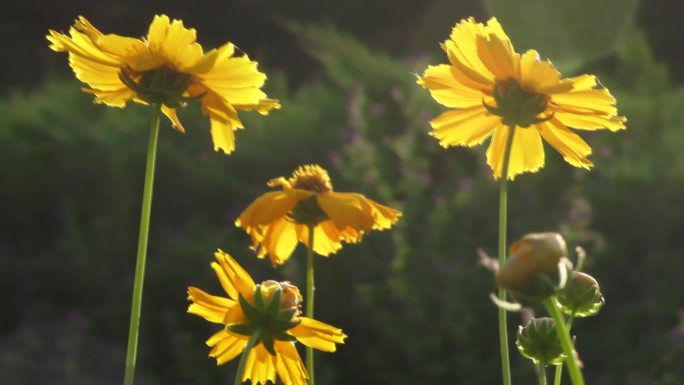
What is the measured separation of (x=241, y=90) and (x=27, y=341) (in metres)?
2.06

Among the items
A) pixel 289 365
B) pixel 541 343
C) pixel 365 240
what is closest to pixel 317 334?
pixel 289 365

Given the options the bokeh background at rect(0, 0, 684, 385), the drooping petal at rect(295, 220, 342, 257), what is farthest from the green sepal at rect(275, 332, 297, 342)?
the bokeh background at rect(0, 0, 684, 385)

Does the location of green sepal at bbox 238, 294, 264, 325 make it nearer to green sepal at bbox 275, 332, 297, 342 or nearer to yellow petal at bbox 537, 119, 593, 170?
green sepal at bbox 275, 332, 297, 342

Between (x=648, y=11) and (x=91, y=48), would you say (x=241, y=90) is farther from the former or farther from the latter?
(x=648, y=11)

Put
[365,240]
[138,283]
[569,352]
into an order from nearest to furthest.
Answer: [569,352]
[138,283]
[365,240]

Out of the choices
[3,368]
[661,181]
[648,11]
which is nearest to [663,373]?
[661,181]

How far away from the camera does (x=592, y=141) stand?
276 cm

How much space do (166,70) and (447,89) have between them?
0.55 ft

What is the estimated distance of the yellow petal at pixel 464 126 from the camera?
26.2 inches

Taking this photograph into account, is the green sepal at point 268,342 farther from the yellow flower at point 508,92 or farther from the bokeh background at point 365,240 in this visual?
the bokeh background at point 365,240

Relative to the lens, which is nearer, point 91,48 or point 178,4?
point 91,48

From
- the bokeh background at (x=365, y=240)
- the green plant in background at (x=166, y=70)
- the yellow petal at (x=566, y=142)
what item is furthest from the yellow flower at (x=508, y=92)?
the bokeh background at (x=365, y=240)

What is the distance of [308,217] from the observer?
65cm

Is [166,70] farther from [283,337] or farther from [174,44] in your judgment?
[283,337]
